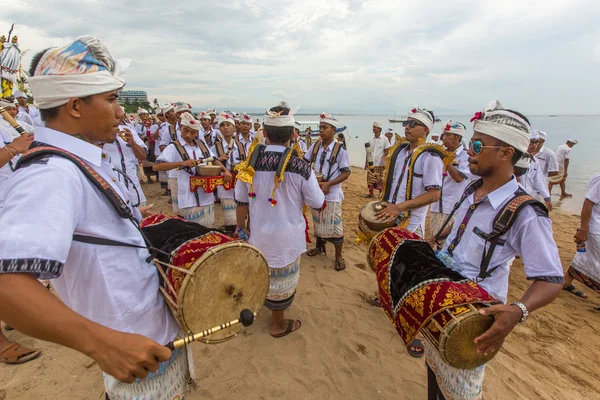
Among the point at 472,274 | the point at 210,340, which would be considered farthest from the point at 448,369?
the point at 210,340

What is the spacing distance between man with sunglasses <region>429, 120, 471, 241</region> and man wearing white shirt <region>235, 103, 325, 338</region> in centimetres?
321

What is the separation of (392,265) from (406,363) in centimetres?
168

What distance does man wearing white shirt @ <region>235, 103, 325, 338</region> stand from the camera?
3137 mm

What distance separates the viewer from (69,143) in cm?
125

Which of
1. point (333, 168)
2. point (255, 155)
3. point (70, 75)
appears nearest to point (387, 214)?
point (255, 155)

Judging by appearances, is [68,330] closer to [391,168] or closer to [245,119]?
[391,168]

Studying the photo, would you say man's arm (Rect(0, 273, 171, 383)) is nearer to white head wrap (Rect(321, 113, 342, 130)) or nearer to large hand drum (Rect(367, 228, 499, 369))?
large hand drum (Rect(367, 228, 499, 369))

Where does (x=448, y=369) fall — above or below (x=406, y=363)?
above

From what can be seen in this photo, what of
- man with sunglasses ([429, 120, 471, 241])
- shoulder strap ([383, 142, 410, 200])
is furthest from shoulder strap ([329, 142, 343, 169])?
man with sunglasses ([429, 120, 471, 241])

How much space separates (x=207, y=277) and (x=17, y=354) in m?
3.16

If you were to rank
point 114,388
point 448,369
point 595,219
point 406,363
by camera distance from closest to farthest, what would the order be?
point 114,388
point 448,369
point 406,363
point 595,219

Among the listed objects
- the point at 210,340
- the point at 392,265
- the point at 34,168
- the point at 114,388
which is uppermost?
the point at 34,168

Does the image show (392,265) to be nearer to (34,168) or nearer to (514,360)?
(34,168)

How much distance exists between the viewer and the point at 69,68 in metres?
1.26
